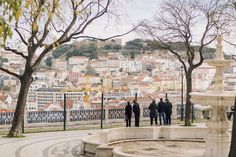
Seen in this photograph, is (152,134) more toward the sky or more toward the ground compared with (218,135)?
more toward the ground

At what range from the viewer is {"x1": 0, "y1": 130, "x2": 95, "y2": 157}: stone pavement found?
1639 centimetres

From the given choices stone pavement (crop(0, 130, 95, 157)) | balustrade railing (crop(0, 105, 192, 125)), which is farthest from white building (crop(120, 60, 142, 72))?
stone pavement (crop(0, 130, 95, 157))

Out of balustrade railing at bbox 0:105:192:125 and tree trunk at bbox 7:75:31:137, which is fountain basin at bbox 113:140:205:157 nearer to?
tree trunk at bbox 7:75:31:137

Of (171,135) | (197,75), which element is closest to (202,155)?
(171,135)

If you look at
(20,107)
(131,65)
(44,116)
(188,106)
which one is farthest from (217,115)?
(131,65)

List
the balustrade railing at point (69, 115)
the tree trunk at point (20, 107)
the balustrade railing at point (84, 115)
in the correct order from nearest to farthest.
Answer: the tree trunk at point (20, 107) < the balustrade railing at point (69, 115) < the balustrade railing at point (84, 115)

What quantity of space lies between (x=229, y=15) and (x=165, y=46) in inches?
160

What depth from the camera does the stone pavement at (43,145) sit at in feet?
53.8

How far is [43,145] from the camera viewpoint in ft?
61.2

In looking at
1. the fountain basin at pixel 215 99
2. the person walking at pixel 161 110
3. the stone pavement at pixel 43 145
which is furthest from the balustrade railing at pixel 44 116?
the fountain basin at pixel 215 99

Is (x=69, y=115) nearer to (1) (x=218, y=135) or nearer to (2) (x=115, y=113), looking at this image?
(2) (x=115, y=113)

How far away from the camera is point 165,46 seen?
27.5 metres

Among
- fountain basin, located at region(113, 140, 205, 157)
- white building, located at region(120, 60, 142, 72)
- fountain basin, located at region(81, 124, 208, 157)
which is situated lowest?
fountain basin, located at region(113, 140, 205, 157)

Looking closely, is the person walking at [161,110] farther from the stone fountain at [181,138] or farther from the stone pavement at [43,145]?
the stone fountain at [181,138]
